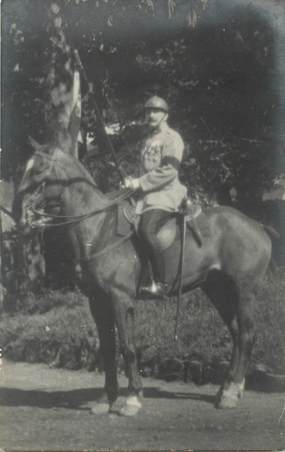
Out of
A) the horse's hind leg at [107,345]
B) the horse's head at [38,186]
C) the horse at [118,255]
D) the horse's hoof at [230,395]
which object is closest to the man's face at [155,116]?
the horse at [118,255]

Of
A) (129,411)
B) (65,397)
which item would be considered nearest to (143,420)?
(129,411)

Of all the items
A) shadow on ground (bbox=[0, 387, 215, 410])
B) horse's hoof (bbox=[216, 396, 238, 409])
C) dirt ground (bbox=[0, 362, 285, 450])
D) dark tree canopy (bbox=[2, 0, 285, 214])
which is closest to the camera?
dirt ground (bbox=[0, 362, 285, 450])

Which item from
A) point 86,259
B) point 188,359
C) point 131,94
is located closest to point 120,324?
point 86,259

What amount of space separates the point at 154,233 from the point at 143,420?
74.9 inches

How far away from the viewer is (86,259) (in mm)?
8484

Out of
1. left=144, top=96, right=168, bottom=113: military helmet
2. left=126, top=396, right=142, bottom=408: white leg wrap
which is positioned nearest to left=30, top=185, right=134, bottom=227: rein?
left=144, top=96, right=168, bottom=113: military helmet

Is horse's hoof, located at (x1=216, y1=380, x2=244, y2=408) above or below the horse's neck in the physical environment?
below

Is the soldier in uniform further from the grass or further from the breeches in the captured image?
the grass

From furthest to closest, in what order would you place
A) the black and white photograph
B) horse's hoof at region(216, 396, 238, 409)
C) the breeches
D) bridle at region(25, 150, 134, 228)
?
horse's hoof at region(216, 396, 238, 409)
the breeches
the black and white photograph
bridle at region(25, 150, 134, 228)

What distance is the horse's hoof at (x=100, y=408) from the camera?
8.71 meters

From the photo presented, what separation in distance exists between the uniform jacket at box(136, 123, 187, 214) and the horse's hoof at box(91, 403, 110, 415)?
2.08 metres

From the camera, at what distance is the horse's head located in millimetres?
8328

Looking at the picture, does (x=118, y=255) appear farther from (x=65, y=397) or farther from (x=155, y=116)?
(x=65, y=397)

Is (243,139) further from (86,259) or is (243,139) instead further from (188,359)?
(86,259)
